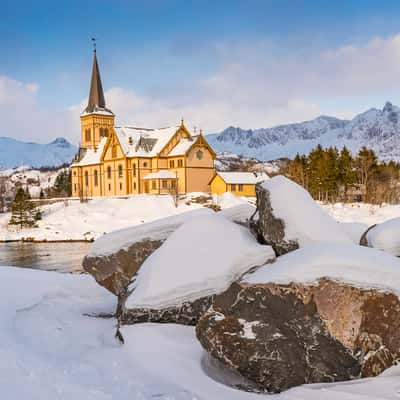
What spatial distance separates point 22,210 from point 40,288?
36304mm

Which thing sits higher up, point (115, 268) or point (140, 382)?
point (115, 268)

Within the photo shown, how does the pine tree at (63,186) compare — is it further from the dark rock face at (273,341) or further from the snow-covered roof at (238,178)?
the dark rock face at (273,341)

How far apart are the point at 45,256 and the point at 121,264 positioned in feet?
68.1

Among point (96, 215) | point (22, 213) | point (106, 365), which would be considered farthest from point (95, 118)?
point (106, 365)

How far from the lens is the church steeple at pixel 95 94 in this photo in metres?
61.9

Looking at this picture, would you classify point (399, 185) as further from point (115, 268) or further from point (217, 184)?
point (115, 268)

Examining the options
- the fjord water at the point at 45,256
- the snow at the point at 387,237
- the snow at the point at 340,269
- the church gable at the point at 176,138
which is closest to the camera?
the snow at the point at 340,269

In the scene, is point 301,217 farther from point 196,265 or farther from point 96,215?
point 96,215

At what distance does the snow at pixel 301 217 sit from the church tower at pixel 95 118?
188 ft

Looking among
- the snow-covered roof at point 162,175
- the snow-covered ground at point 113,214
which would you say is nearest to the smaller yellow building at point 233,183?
the snow-covered ground at point 113,214

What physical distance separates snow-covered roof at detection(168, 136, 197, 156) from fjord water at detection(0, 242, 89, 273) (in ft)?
66.9

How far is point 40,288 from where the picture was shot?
27.8 ft

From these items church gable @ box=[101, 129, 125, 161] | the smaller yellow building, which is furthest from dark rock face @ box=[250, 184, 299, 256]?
church gable @ box=[101, 129, 125, 161]

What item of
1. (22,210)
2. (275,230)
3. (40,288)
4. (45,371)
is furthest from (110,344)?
(22,210)
